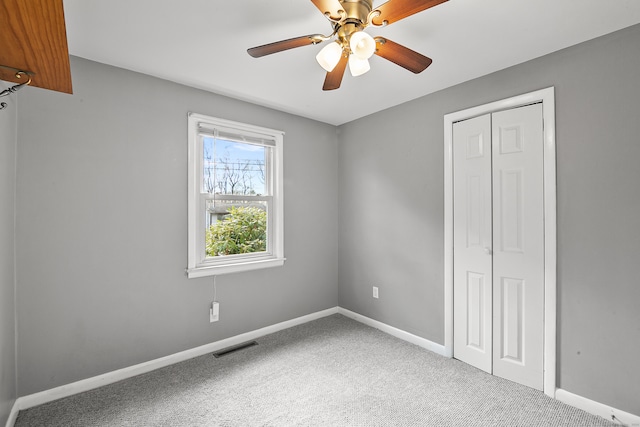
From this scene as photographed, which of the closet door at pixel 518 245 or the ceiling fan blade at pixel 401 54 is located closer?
the ceiling fan blade at pixel 401 54

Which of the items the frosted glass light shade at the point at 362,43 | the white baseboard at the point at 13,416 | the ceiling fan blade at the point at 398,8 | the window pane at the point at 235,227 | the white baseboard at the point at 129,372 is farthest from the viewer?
the window pane at the point at 235,227

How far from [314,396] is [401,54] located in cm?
226

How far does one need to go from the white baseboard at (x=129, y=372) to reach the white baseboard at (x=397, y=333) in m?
0.73

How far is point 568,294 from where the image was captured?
2053mm

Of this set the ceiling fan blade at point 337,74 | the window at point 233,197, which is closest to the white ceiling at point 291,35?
the ceiling fan blade at point 337,74

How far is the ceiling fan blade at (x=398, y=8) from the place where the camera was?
1271mm

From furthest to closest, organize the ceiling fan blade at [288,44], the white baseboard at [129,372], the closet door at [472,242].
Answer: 1. the closet door at [472,242]
2. the white baseboard at [129,372]
3. the ceiling fan blade at [288,44]

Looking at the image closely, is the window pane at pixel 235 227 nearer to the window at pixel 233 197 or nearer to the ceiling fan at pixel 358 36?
the window at pixel 233 197

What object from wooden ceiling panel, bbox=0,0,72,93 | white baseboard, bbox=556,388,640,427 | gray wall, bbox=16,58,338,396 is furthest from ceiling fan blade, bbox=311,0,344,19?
white baseboard, bbox=556,388,640,427

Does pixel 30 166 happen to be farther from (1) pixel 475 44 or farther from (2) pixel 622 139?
(2) pixel 622 139

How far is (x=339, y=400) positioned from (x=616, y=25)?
292cm

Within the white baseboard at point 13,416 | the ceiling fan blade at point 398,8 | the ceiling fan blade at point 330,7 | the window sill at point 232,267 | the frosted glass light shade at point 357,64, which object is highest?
the ceiling fan blade at point 330,7

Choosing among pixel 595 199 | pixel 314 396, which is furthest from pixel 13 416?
pixel 595 199

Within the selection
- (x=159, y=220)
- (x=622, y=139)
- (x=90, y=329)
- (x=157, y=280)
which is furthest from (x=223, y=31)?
(x=622, y=139)
